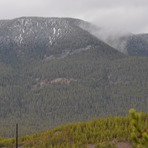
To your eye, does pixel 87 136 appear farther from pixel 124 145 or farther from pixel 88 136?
pixel 124 145

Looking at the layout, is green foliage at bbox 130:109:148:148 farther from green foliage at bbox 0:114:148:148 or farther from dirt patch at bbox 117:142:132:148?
dirt patch at bbox 117:142:132:148

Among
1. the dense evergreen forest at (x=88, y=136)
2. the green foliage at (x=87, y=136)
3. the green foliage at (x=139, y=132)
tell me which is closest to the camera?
the green foliage at (x=139, y=132)

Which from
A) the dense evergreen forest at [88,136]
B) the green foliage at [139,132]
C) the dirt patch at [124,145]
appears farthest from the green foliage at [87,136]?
the green foliage at [139,132]

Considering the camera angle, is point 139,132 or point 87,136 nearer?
point 139,132

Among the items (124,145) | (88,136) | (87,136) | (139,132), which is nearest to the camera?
(139,132)

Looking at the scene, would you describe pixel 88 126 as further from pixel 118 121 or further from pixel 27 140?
pixel 27 140

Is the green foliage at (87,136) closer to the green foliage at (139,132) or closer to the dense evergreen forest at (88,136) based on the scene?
the dense evergreen forest at (88,136)

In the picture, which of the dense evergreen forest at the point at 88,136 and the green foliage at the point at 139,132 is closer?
the green foliage at the point at 139,132

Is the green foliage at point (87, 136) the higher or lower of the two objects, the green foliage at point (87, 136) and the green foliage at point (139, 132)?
the lower

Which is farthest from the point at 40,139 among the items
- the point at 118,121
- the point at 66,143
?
the point at 118,121

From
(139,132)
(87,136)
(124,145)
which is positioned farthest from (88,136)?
(139,132)

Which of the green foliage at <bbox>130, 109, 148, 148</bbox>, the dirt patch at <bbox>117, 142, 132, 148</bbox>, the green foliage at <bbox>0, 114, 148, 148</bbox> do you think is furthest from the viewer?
the green foliage at <bbox>0, 114, 148, 148</bbox>

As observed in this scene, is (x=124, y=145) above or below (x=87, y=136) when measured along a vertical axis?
→ above

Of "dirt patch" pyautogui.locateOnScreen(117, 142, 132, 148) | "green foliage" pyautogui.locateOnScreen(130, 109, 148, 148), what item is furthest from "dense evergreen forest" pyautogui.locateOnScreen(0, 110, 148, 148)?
"green foliage" pyautogui.locateOnScreen(130, 109, 148, 148)
